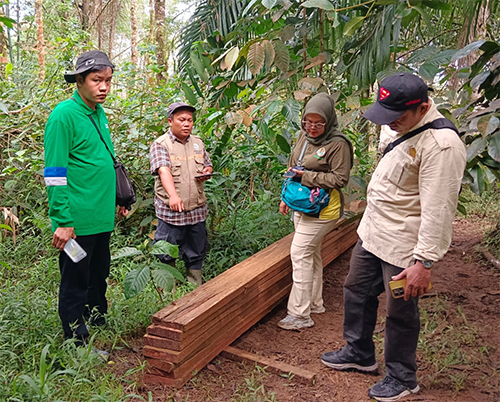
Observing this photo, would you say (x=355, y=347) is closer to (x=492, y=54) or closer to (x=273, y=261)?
(x=273, y=261)

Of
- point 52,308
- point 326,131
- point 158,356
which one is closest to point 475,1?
point 326,131

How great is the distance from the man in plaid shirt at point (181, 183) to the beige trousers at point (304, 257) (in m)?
0.91

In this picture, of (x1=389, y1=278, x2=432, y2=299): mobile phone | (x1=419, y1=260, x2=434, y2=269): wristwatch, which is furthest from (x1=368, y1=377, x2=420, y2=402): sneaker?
(x1=419, y1=260, x2=434, y2=269): wristwatch

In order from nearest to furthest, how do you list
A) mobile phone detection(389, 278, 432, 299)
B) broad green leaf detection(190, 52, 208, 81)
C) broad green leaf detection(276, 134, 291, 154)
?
mobile phone detection(389, 278, 432, 299), broad green leaf detection(190, 52, 208, 81), broad green leaf detection(276, 134, 291, 154)

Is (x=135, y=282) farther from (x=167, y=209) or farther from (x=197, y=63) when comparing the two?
(x=197, y=63)

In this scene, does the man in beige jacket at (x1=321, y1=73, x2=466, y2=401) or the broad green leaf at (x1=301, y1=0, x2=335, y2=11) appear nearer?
the man in beige jacket at (x1=321, y1=73, x2=466, y2=401)

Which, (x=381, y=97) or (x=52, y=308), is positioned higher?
(x=381, y=97)

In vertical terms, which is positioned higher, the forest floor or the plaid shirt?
the plaid shirt

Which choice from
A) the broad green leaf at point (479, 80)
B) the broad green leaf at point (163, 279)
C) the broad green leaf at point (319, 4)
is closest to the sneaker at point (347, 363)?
the broad green leaf at point (163, 279)

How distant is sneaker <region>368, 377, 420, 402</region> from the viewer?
2588 millimetres

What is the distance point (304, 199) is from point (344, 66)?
102 centimetres

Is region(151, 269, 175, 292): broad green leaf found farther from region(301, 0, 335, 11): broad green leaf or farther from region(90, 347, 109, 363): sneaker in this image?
region(301, 0, 335, 11): broad green leaf

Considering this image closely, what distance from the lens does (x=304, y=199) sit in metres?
3.37

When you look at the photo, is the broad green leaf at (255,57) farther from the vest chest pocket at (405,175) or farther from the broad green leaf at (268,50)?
the vest chest pocket at (405,175)
